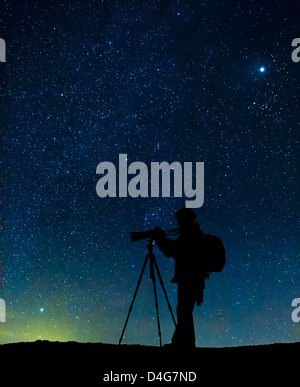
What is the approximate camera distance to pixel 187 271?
4.57 meters

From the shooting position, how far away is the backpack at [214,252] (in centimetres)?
446

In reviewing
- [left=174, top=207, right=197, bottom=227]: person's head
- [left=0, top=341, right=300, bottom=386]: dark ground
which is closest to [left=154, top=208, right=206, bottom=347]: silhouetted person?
[left=174, top=207, right=197, bottom=227]: person's head

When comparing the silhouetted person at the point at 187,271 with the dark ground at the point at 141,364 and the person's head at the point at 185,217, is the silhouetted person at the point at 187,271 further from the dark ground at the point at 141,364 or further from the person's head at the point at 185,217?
the dark ground at the point at 141,364

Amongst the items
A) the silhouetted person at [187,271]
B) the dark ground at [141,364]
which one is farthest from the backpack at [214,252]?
the dark ground at [141,364]

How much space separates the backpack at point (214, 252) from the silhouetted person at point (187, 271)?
0.31 ft

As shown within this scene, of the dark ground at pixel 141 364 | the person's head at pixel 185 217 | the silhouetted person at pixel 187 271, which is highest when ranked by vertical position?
the person's head at pixel 185 217

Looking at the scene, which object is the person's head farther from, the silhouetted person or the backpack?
the backpack

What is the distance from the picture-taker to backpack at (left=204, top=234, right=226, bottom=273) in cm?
446

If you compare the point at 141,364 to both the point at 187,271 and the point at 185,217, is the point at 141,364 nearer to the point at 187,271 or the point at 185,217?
the point at 187,271

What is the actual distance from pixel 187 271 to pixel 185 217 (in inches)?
29.4

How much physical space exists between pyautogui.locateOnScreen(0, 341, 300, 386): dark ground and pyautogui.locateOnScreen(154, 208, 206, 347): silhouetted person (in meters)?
0.34
